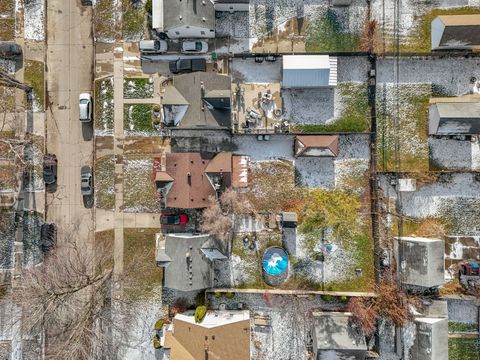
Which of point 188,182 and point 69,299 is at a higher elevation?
point 188,182

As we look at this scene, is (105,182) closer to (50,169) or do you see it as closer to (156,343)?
(50,169)

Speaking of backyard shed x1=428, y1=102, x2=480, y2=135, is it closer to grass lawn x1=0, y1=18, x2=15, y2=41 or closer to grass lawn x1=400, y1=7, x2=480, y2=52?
grass lawn x1=400, y1=7, x2=480, y2=52

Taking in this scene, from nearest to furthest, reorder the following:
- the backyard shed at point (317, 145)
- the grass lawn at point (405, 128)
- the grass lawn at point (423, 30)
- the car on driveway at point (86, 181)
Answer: the backyard shed at point (317, 145)
the grass lawn at point (423, 30)
the grass lawn at point (405, 128)
the car on driveway at point (86, 181)

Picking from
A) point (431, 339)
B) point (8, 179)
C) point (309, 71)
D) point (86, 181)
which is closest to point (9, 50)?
point (8, 179)

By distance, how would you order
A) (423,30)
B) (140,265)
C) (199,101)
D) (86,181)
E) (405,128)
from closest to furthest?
1. (199,101)
2. (423,30)
3. (405,128)
4. (86,181)
5. (140,265)

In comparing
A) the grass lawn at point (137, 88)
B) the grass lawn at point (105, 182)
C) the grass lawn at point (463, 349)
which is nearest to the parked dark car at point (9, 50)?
the grass lawn at point (137, 88)

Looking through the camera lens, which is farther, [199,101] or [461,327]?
[461,327]

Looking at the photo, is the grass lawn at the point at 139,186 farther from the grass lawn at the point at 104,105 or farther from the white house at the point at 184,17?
the white house at the point at 184,17
